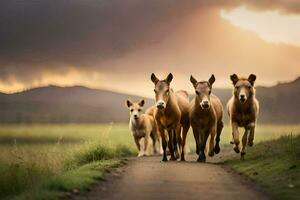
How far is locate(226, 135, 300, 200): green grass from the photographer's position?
13245 mm

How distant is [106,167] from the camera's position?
669 inches

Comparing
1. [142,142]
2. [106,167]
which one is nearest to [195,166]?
[106,167]

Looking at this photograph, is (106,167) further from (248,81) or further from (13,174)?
(248,81)

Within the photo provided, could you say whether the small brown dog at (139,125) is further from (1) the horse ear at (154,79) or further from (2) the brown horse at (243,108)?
(2) the brown horse at (243,108)

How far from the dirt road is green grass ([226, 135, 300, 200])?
1.26ft

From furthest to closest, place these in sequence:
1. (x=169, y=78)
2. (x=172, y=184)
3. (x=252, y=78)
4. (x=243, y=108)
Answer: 1. (x=169, y=78)
2. (x=243, y=108)
3. (x=252, y=78)
4. (x=172, y=184)

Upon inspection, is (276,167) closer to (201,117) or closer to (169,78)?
(201,117)

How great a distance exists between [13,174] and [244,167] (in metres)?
5.84

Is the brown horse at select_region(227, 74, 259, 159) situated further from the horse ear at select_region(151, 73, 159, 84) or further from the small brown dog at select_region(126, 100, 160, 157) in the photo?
the small brown dog at select_region(126, 100, 160, 157)

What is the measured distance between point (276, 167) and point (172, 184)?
341cm

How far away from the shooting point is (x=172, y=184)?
13883mm

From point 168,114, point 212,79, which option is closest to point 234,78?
point 212,79

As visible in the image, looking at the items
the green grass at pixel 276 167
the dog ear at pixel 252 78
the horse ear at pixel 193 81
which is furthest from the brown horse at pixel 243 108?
the horse ear at pixel 193 81

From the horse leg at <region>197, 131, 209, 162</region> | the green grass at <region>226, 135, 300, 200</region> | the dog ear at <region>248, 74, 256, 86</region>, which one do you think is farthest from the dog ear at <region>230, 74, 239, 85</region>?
the green grass at <region>226, 135, 300, 200</region>
